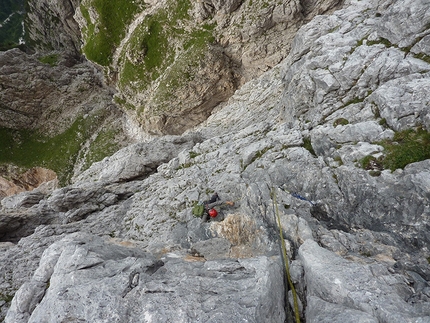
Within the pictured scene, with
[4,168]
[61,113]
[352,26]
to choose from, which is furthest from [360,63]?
[4,168]

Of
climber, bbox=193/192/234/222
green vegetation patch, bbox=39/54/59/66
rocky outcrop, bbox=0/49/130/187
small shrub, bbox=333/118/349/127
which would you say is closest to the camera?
small shrub, bbox=333/118/349/127

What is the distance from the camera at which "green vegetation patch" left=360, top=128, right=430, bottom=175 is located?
955cm

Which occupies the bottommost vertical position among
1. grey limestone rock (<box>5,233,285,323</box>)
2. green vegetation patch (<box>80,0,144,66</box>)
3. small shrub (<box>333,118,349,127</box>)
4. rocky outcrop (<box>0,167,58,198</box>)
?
grey limestone rock (<box>5,233,285,323</box>)

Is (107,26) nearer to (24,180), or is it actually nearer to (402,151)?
(24,180)

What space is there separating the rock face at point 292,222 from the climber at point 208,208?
1.89 ft

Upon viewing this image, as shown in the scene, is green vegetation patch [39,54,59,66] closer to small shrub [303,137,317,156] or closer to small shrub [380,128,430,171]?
small shrub [303,137,317,156]

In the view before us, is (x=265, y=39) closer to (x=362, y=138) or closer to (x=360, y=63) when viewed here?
(x=360, y=63)

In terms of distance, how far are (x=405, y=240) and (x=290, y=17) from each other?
101ft

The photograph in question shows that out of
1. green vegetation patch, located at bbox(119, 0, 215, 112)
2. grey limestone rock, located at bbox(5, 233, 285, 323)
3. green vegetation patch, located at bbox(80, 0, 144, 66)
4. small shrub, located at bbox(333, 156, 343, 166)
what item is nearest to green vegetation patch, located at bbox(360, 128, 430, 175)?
small shrub, located at bbox(333, 156, 343, 166)

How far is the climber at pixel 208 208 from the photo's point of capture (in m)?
15.0

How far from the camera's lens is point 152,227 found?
681 inches

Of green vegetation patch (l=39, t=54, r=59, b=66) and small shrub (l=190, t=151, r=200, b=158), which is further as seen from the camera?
green vegetation patch (l=39, t=54, r=59, b=66)

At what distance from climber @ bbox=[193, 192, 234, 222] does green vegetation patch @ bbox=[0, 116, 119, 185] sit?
42.3 metres

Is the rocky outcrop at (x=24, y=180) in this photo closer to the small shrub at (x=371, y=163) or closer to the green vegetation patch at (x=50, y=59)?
the green vegetation patch at (x=50, y=59)
